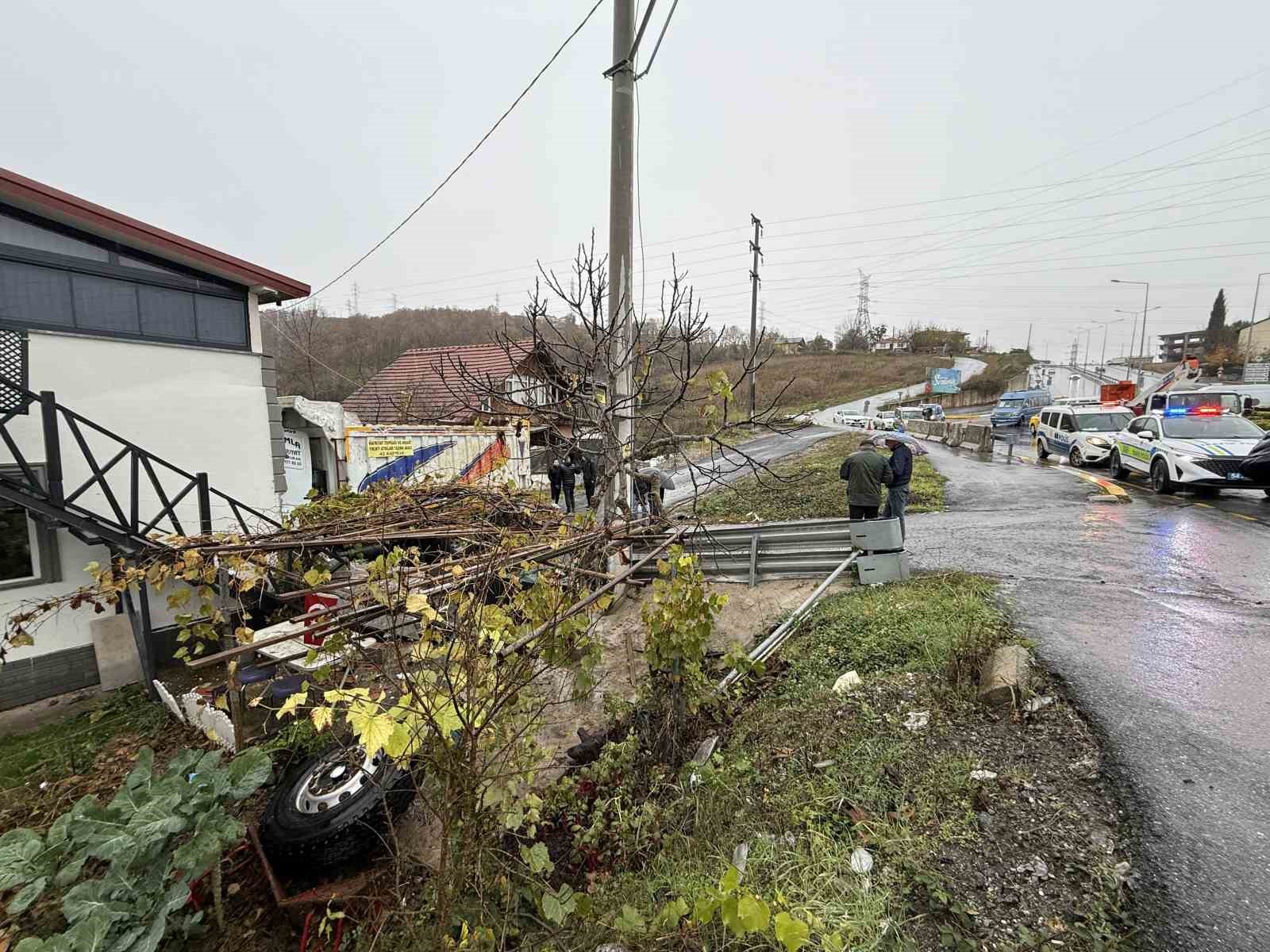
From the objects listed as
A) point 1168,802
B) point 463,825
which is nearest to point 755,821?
point 463,825

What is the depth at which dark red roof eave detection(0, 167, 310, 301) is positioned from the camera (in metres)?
5.85

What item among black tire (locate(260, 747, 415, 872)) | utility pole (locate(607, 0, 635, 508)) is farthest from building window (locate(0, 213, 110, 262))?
black tire (locate(260, 747, 415, 872))

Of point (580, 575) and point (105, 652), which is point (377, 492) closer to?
point (580, 575)

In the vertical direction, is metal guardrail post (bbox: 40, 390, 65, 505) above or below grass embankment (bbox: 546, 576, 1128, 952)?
above

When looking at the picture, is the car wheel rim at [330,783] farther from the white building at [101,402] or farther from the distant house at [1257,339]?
the distant house at [1257,339]

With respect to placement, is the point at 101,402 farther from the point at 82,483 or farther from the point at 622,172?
the point at 622,172

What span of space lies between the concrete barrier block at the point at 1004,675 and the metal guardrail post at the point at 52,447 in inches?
340

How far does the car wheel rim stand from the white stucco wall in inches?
198

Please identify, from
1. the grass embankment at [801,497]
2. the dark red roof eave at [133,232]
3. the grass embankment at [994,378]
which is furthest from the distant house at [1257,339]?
the dark red roof eave at [133,232]

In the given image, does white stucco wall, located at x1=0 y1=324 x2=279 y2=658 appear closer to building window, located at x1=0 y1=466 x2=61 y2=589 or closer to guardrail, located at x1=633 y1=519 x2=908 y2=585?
building window, located at x1=0 y1=466 x2=61 y2=589

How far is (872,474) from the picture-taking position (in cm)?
723

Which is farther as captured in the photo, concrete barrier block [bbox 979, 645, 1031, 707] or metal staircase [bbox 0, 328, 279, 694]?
metal staircase [bbox 0, 328, 279, 694]

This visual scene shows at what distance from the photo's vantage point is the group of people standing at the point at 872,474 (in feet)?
23.8

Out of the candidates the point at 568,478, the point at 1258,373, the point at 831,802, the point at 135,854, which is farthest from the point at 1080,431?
the point at 1258,373
